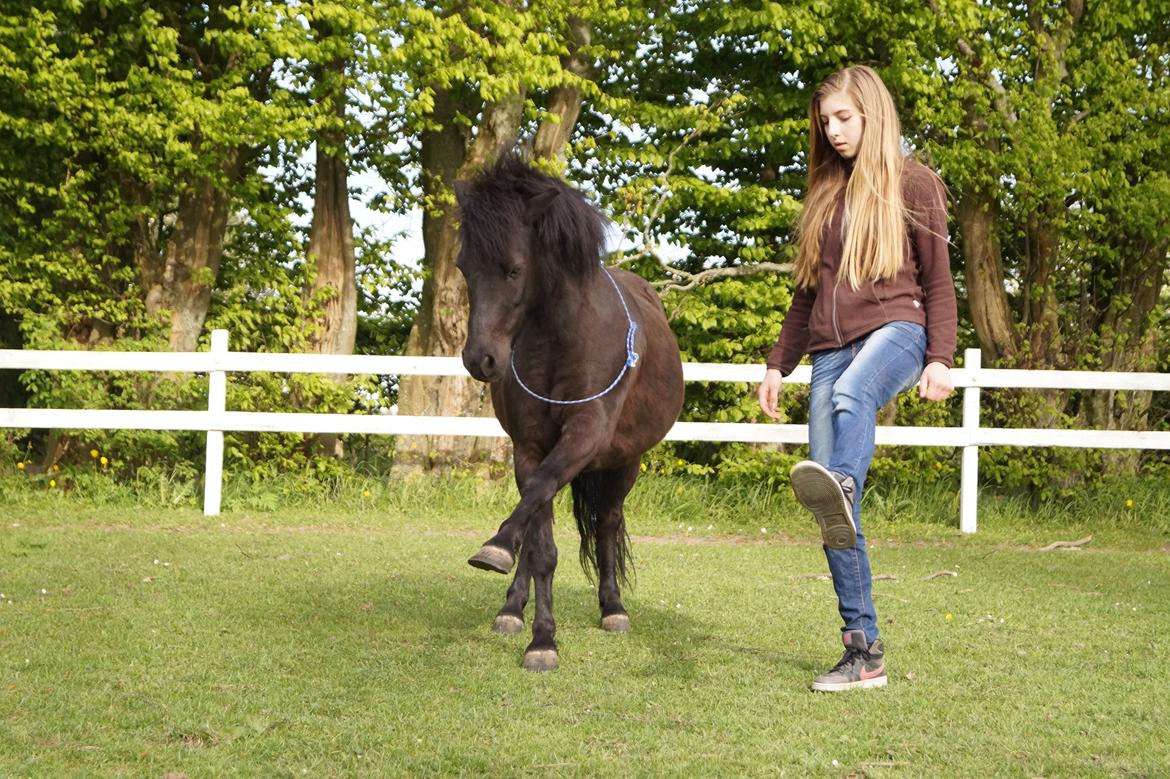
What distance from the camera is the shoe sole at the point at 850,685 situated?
4215 millimetres

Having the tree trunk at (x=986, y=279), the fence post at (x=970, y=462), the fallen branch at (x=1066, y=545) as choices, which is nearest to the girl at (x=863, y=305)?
the fallen branch at (x=1066, y=545)

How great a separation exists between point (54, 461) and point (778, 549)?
7565 millimetres

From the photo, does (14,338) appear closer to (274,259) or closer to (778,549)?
(274,259)

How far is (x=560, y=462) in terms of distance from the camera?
4.59 meters

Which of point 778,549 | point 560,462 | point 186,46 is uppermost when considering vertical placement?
point 186,46

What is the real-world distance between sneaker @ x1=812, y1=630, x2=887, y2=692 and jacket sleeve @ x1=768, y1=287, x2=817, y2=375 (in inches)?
41.4

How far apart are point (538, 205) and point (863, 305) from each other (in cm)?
128

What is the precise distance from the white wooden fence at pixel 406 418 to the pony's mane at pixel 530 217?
523cm

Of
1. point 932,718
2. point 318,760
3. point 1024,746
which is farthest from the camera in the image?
point 932,718

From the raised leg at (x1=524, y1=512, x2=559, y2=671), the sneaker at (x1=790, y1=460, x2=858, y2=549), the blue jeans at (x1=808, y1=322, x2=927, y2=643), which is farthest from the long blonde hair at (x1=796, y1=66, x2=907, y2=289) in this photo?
the raised leg at (x1=524, y1=512, x2=559, y2=671)

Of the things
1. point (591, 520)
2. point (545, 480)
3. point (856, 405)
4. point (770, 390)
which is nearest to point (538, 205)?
point (545, 480)

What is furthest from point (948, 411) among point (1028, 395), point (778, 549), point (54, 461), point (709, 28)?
point (54, 461)

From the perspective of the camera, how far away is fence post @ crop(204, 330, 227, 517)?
384 inches

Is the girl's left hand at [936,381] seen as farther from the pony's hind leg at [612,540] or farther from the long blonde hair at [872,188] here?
the pony's hind leg at [612,540]
